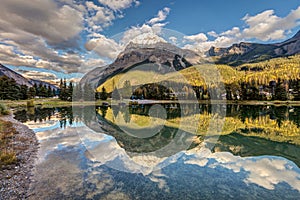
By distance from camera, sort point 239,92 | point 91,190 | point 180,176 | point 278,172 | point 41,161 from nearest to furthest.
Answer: point 91,190, point 180,176, point 278,172, point 41,161, point 239,92

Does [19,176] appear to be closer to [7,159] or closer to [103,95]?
[7,159]

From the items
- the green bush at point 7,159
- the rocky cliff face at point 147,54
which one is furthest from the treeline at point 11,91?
the green bush at point 7,159

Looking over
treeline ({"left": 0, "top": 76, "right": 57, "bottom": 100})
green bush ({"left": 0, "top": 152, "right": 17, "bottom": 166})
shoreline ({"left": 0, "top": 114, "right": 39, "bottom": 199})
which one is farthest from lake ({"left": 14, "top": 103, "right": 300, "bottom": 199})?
treeline ({"left": 0, "top": 76, "right": 57, "bottom": 100})

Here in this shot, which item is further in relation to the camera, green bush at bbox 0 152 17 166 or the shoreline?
green bush at bbox 0 152 17 166

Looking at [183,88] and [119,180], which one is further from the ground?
[183,88]

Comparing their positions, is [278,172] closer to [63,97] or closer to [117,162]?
[117,162]

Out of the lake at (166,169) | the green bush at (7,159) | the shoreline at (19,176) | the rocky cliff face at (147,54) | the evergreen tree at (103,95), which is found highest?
the rocky cliff face at (147,54)

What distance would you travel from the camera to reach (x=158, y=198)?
23.4 ft

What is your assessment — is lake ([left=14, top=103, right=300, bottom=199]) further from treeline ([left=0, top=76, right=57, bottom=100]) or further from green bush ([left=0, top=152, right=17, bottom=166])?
treeline ([left=0, top=76, right=57, bottom=100])

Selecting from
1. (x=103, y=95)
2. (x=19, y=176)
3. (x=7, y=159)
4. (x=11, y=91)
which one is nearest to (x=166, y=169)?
(x=19, y=176)

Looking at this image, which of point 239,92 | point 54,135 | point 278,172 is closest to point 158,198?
point 278,172

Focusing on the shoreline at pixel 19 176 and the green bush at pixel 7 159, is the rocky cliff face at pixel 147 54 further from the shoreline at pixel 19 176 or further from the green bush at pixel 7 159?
the green bush at pixel 7 159

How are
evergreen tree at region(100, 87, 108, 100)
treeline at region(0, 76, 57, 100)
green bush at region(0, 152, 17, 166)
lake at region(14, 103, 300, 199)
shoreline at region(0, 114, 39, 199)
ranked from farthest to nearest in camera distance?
evergreen tree at region(100, 87, 108, 100) < treeline at region(0, 76, 57, 100) < green bush at region(0, 152, 17, 166) < lake at region(14, 103, 300, 199) < shoreline at region(0, 114, 39, 199)

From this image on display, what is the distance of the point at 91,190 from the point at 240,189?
6646 millimetres
